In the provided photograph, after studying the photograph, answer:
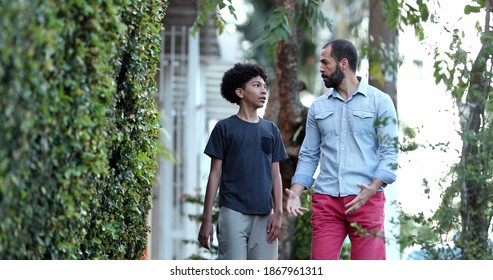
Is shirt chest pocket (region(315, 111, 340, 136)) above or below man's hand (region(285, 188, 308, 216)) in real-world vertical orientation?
above

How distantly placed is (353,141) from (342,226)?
489mm

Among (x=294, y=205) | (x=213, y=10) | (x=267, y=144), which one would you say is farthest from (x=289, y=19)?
(x=294, y=205)

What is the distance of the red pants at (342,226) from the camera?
559 centimetres

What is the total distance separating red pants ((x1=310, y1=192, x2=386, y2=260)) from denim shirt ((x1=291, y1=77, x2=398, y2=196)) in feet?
0.27

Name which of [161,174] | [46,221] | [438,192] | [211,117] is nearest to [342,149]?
[438,192]

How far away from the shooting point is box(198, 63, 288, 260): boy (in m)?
6.12

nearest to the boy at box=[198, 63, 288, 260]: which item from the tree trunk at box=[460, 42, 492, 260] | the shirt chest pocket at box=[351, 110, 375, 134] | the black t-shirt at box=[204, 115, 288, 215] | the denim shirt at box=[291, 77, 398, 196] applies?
the black t-shirt at box=[204, 115, 288, 215]

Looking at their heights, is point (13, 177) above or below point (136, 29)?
below

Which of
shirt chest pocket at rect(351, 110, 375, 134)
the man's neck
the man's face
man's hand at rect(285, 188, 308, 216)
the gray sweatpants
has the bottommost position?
the gray sweatpants

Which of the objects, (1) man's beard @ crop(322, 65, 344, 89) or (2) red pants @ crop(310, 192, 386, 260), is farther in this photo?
(1) man's beard @ crop(322, 65, 344, 89)

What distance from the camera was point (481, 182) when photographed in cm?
482

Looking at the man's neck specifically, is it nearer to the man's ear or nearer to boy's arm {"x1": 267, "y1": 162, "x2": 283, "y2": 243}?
the man's ear

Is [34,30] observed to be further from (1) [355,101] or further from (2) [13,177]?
(1) [355,101]

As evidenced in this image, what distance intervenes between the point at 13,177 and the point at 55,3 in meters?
0.72
